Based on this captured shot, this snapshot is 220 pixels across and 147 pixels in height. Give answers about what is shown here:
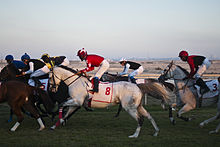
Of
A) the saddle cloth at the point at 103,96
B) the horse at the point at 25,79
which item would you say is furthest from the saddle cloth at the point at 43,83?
the saddle cloth at the point at 103,96

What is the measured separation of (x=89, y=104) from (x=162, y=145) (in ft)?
6.20

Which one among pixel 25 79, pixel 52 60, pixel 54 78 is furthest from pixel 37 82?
pixel 54 78

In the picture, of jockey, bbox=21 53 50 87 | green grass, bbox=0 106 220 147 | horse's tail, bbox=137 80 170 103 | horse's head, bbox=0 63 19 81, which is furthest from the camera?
jockey, bbox=21 53 50 87

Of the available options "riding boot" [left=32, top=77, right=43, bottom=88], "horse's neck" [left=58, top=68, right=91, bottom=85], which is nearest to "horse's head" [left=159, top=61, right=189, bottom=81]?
"horse's neck" [left=58, top=68, right=91, bottom=85]

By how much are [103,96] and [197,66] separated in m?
2.75

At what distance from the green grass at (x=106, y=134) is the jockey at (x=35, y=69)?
1192mm

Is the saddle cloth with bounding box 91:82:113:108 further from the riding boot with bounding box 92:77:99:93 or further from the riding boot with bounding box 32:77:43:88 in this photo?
the riding boot with bounding box 32:77:43:88

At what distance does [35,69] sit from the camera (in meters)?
7.62

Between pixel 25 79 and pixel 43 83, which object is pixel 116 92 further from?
pixel 25 79

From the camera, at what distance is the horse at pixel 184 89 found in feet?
21.2

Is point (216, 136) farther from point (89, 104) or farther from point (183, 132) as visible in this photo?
point (89, 104)

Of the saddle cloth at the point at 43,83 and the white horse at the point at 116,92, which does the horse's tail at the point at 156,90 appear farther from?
the saddle cloth at the point at 43,83

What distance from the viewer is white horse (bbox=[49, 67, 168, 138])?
5543 mm

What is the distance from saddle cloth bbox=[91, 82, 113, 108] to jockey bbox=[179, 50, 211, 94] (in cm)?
223
